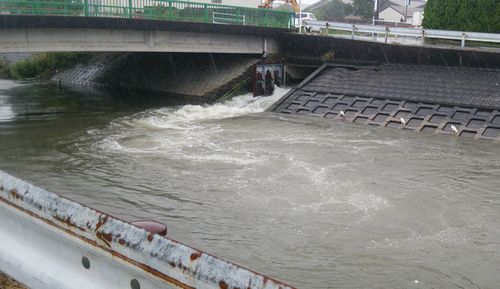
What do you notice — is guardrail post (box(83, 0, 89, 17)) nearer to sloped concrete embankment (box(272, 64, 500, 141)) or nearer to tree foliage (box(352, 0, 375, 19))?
sloped concrete embankment (box(272, 64, 500, 141))

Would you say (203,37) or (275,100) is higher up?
(203,37)

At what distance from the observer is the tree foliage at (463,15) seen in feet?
82.6

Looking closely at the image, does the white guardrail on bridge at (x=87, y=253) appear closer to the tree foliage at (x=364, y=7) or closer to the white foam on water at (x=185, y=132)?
the white foam on water at (x=185, y=132)

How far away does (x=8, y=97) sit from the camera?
27.2m

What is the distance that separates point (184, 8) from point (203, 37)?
1506 millimetres

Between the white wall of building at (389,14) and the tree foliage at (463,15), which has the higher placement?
the tree foliage at (463,15)

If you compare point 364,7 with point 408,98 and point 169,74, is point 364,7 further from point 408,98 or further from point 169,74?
point 408,98

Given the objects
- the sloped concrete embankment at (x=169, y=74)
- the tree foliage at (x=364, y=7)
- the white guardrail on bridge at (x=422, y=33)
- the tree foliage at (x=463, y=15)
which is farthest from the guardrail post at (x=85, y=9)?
the tree foliage at (x=364, y=7)

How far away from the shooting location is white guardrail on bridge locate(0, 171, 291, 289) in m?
3.05

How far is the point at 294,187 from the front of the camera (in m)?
12.0

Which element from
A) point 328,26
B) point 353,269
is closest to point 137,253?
point 353,269

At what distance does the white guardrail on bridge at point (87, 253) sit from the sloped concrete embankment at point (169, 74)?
70.6 feet

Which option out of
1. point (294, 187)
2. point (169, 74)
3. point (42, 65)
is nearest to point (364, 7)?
point (42, 65)

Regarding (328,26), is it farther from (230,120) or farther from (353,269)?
(353,269)
